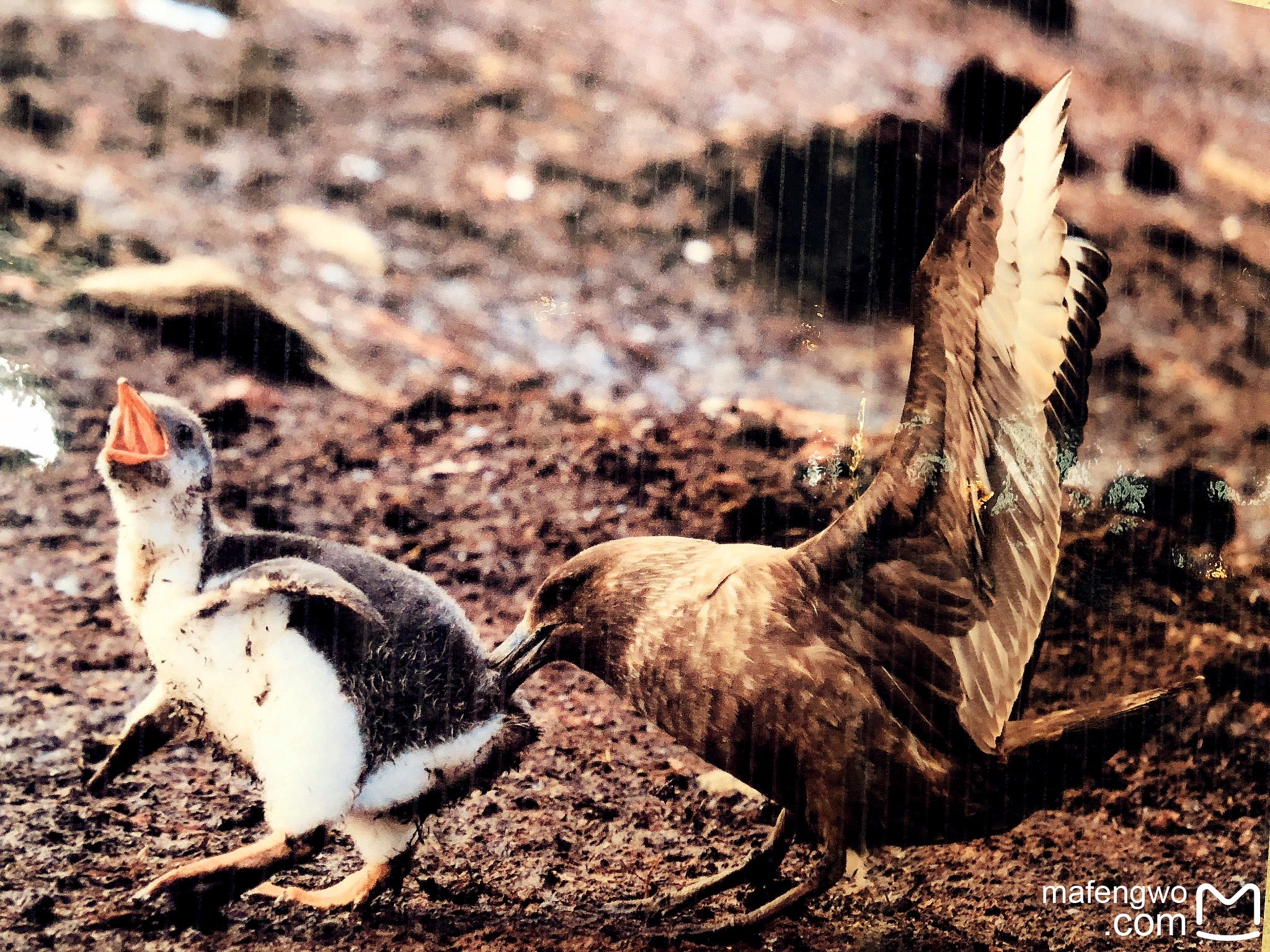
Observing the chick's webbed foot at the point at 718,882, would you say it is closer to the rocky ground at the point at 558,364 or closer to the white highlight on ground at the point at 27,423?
the rocky ground at the point at 558,364

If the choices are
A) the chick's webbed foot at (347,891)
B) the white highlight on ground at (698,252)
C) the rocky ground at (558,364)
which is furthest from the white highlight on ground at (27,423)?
the white highlight on ground at (698,252)

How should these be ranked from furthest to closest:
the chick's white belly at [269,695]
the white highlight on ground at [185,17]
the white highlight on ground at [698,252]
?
the white highlight on ground at [698,252], the white highlight on ground at [185,17], the chick's white belly at [269,695]

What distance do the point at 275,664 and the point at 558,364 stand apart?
68 cm

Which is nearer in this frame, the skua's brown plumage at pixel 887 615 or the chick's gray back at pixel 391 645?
the chick's gray back at pixel 391 645

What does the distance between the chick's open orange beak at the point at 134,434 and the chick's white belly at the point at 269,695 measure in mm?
243

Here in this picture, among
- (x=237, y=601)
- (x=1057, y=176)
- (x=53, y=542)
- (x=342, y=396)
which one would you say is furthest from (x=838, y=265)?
(x=53, y=542)

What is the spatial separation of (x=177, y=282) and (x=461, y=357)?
0.47 metres

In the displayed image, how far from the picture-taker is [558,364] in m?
1.54

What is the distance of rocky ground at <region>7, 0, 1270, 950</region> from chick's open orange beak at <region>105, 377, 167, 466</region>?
0.04m

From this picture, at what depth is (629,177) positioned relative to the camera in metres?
1.57

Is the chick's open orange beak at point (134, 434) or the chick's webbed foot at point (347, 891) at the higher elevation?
the chick's open orange beak at point (134, 434)

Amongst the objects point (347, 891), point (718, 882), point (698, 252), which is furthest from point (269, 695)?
point (698, 252)

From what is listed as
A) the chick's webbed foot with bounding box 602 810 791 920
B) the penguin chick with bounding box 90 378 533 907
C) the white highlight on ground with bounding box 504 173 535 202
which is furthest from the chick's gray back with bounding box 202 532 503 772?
the white highlight on ground with bounding box 504 173 535 202

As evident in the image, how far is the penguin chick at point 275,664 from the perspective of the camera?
4.36 feet
